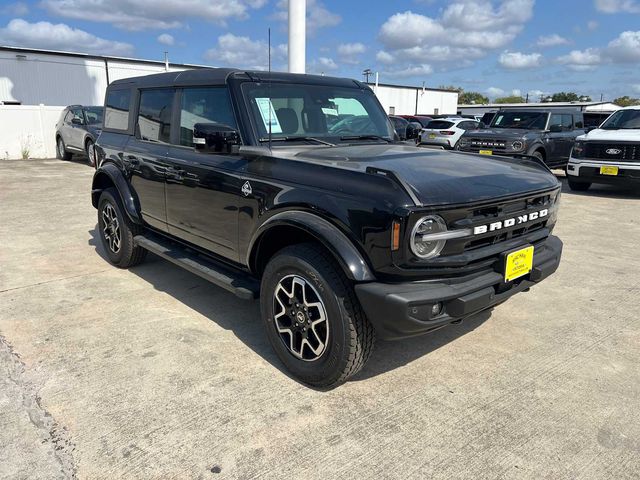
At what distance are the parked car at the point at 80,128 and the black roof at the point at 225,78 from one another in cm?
1008

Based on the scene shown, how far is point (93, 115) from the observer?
1397cm

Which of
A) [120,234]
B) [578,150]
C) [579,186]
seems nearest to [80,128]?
[120,234]

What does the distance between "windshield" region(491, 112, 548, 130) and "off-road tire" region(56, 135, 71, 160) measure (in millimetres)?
12673

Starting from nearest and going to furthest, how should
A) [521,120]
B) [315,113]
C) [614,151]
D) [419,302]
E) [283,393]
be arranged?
[419,302] < [283,393] < [315,113] < [614,151] < [521,120]

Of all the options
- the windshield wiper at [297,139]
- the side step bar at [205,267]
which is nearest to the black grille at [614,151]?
the windshield wiper at [297,139]

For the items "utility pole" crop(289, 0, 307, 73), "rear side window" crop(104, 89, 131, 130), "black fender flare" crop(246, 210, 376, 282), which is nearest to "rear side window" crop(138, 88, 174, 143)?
"rear side window" crop(104, 89, 131, 130)

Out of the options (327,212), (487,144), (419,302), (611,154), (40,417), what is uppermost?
(487,144)

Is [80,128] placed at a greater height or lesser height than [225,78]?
lesser

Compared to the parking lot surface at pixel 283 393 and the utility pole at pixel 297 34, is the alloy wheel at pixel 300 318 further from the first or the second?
the utility pole at pixel 297 34

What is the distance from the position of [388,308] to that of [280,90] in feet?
6.49

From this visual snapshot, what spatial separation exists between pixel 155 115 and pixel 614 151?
8764 mm

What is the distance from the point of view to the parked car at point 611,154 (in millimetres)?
9234

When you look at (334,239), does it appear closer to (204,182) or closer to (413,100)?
(204,182)

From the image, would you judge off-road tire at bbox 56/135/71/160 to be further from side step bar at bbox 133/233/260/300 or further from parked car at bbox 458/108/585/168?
side step bar at bbox 133/233/260/300
